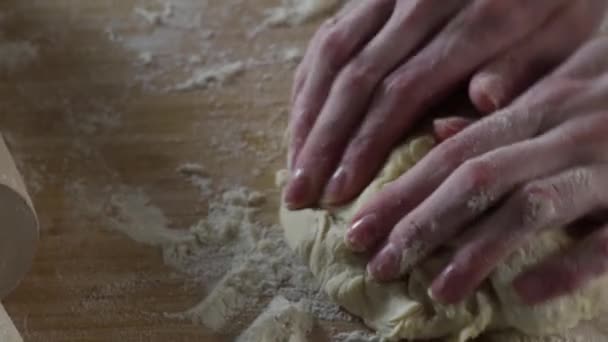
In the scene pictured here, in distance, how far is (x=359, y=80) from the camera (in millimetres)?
1048

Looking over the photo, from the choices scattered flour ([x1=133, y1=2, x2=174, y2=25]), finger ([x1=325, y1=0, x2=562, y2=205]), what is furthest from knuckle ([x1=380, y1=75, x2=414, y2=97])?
scattered flour ([x1=133, y1=2, x2=174, y2=25])

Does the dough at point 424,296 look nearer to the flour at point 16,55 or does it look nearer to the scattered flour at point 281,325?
the scattered flour at point 281,325

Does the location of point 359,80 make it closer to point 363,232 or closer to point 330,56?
point 330,56

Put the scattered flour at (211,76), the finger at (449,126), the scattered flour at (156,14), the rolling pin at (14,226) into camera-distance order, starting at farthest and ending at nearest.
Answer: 1. the scattered flour at (156,14)
2. the scattered flour at (211,76)
3. the finger at (449,126)
4. the rolling pin at (14,226)

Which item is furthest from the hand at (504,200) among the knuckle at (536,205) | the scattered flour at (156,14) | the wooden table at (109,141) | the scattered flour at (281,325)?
the scattered flour at (156,14)

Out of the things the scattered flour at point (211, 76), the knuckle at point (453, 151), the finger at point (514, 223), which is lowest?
the scattered flour at point (211, 76)

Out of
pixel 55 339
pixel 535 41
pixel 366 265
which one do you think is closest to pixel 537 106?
pixel 535 41

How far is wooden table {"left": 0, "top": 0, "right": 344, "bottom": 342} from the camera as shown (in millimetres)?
1056

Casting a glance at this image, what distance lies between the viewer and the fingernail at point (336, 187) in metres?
1.01

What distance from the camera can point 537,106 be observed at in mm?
983

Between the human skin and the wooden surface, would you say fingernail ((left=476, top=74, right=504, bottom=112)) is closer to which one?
the human skin

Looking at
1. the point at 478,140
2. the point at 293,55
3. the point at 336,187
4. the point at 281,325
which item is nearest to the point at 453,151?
the point at 478,140

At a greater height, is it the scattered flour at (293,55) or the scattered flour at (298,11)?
the scattered flour at (298,11)

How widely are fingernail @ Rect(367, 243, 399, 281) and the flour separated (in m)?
0.64
